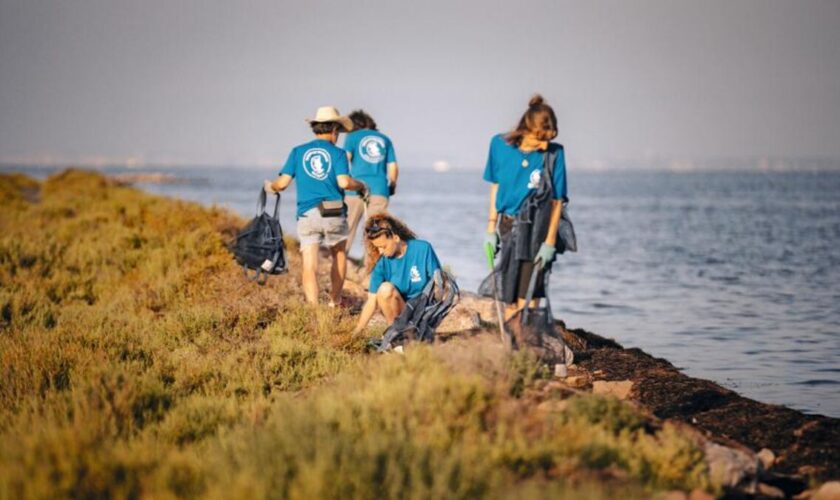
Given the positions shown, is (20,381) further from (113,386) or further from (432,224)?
(432,224)

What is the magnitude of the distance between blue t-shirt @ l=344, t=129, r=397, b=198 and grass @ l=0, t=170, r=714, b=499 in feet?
7.31

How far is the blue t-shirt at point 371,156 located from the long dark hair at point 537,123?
16.1ft

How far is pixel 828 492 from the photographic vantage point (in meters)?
5.35

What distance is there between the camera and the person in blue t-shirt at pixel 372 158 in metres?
11.5

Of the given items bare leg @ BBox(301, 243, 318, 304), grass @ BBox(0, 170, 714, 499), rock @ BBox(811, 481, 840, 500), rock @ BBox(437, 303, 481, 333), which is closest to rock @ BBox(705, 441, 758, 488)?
grass @ BBox(0, 170, 714, 499)

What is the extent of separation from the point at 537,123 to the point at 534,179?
0.46 meters

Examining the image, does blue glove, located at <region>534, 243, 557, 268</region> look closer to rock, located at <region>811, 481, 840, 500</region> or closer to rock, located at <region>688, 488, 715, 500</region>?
rock, located at <region>688, 488, 715, 500</region>

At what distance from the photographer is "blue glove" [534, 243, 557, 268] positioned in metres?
6.75

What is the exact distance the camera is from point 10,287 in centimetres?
1273

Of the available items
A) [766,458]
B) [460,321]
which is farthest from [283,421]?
[460,321]

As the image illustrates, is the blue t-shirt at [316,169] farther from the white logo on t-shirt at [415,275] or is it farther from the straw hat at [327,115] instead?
the white logo on t-shirt at [415,275]

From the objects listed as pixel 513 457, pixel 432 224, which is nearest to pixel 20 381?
pixel 513 457

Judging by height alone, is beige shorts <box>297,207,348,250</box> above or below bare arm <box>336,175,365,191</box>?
below

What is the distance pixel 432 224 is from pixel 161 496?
3093cm
